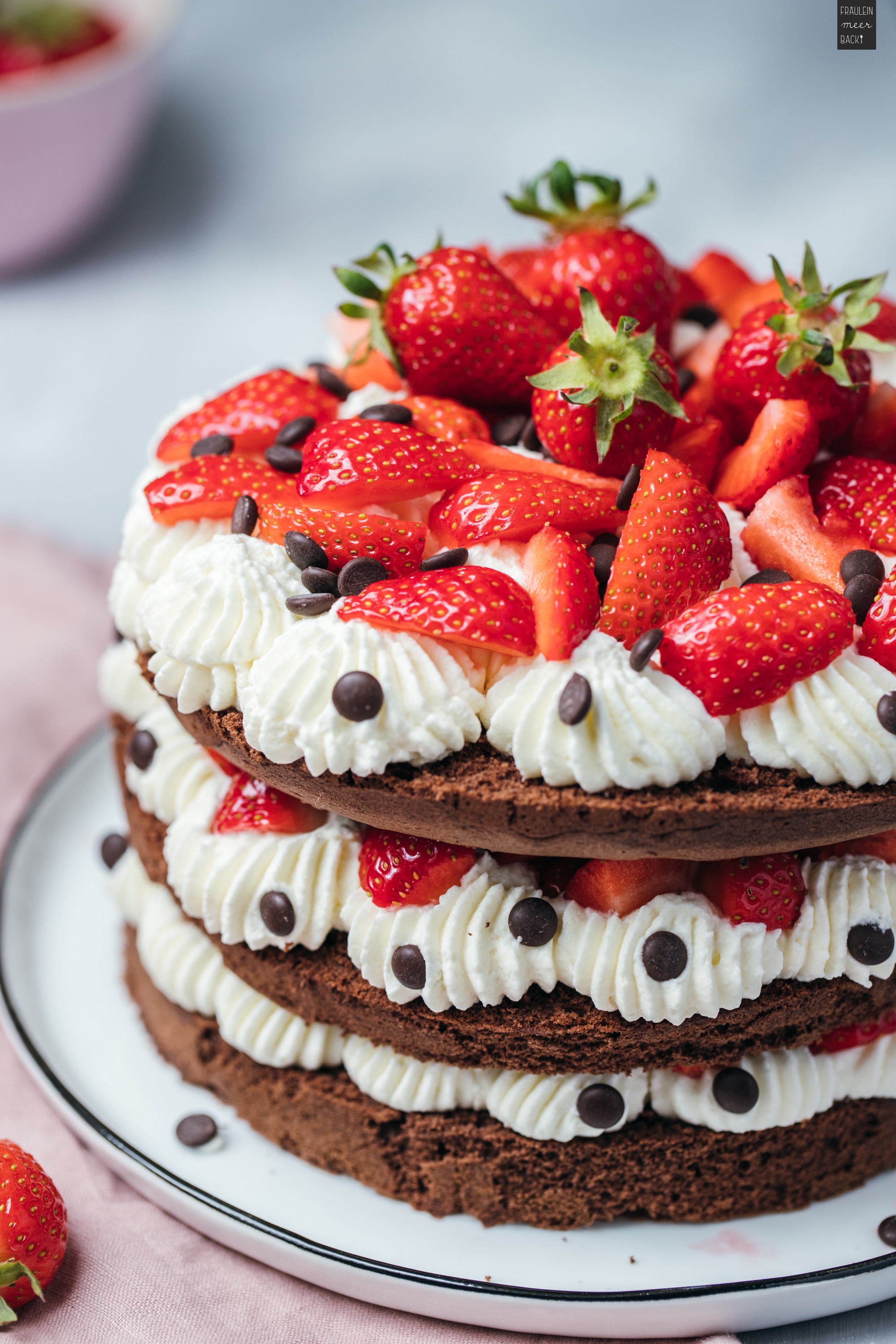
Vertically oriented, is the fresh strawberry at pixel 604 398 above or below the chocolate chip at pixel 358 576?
above

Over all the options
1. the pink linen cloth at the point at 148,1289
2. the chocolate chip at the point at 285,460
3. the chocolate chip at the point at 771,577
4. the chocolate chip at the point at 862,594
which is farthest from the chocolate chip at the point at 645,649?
the pink linen cloth at the point at 148,1289

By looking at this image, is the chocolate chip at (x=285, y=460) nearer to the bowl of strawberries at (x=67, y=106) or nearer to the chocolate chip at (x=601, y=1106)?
the chocolate chip at (x=601, y=1106)

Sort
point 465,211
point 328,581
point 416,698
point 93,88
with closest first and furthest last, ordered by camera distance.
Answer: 1. point 416,698
2. point 328,581
3. point 93,88
4. point 465,211

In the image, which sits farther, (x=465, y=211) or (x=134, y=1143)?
(x=465, y=211)

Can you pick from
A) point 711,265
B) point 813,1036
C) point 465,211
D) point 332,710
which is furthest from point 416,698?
point 465,211

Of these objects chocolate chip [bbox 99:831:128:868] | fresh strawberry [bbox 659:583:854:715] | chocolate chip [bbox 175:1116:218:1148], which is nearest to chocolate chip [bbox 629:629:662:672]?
fresh strawberry [bbox 659:583:854:715]

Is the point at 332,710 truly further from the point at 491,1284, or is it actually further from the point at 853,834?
the point at 491,1284
